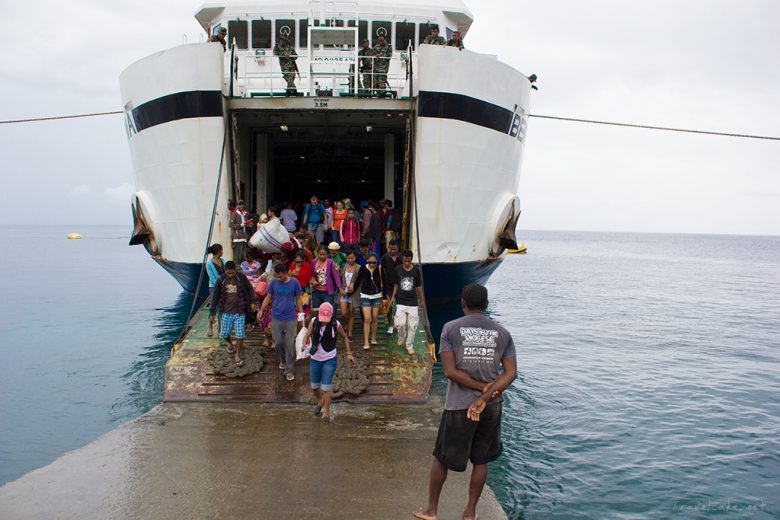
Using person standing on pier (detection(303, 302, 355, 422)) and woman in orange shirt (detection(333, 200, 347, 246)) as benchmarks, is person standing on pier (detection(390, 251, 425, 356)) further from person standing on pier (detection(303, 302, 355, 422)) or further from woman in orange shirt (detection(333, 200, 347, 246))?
woman in orange shirt (detection(333, 200, 347, 246))

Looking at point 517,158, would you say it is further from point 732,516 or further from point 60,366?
point 60,366

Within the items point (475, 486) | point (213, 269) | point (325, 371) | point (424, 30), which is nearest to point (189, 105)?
point (213, 269)

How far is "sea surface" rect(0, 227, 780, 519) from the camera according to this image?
253 inches

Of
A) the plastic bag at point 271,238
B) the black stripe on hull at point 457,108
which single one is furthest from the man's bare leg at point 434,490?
the black stripe on hull at point 457,108

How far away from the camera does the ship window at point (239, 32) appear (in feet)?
48.9

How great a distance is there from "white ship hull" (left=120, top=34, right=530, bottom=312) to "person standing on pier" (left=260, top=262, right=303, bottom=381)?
11.6 ft

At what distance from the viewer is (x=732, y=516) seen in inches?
235

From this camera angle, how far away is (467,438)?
4039 mm

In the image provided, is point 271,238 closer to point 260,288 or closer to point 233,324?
point 260,288

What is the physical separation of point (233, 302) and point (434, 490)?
4.65 m

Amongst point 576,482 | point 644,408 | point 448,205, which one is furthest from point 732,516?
point 448,205

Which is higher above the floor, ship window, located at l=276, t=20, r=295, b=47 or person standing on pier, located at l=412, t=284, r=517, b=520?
ship window, located at l=276, t=20, r=295, b=47

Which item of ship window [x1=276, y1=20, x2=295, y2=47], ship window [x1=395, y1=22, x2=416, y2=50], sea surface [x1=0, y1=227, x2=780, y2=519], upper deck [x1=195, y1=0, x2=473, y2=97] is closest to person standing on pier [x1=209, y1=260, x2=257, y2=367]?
sea surface [x1=0, y1=227, x2=780, y2=519]

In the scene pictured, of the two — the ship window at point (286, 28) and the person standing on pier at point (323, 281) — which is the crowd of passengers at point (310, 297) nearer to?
the person standing on pier at point (323, 281)
